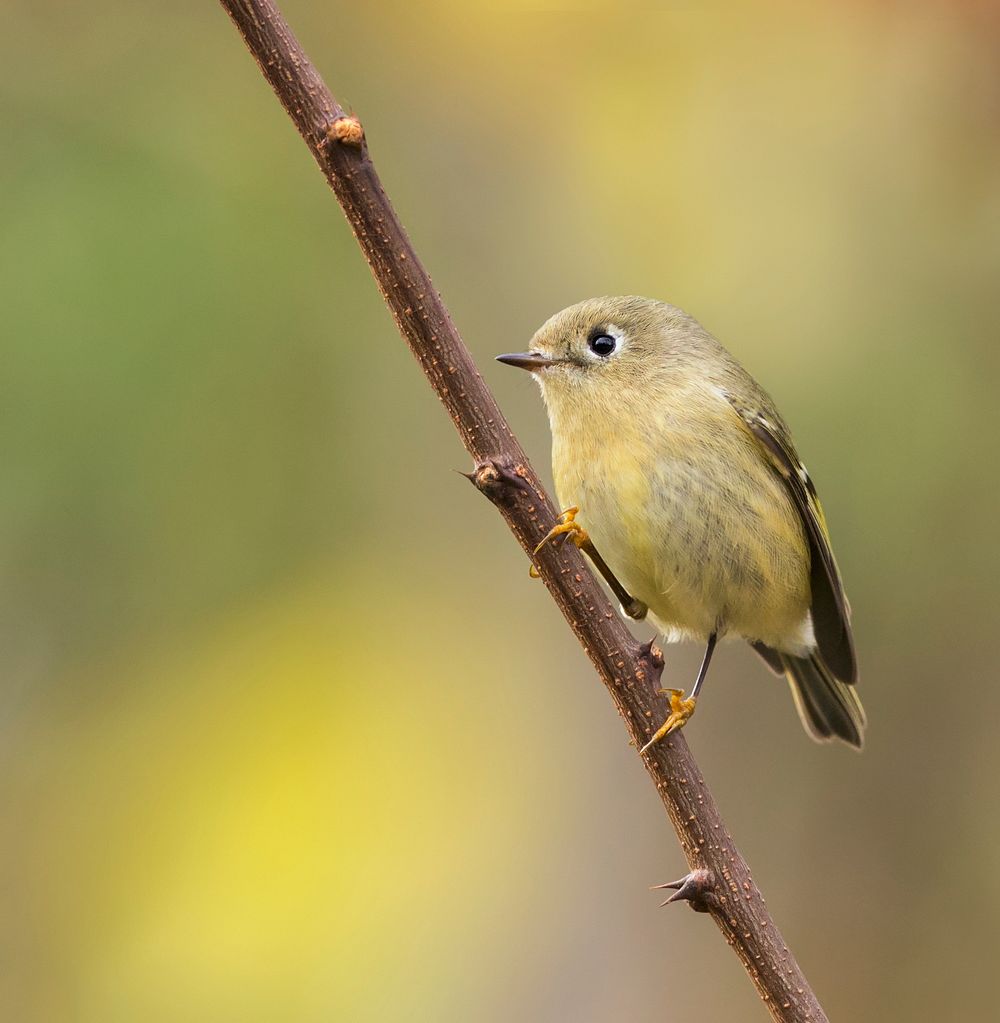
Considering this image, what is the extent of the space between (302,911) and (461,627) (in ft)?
5.01

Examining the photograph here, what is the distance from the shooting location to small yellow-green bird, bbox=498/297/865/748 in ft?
9.11

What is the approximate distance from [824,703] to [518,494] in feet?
6.40

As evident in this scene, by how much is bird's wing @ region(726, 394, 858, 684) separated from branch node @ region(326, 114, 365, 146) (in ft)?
5.53

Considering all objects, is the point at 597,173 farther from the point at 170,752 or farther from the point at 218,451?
the point at 170,752

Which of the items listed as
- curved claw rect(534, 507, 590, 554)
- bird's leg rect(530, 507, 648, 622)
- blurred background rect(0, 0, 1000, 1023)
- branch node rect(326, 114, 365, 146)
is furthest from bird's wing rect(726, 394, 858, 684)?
branch node rect(326, 114, 365, 146)

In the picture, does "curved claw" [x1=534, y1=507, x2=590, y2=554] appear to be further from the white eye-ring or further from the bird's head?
the white eye-ring

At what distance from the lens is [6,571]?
193 inches

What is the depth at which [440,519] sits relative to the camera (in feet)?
19.0

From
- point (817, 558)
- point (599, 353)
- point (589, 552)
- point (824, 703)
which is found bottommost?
point (824, 703)

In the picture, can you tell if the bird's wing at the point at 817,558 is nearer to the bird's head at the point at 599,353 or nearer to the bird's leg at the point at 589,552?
the bird's head at the point at 599,353

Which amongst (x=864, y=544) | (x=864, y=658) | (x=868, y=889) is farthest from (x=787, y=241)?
(x=868, y=889)

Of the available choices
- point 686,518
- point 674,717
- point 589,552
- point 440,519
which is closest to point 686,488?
point 686,518

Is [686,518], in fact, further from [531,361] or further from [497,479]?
[497,479]

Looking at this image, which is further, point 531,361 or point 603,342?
point 603,342
